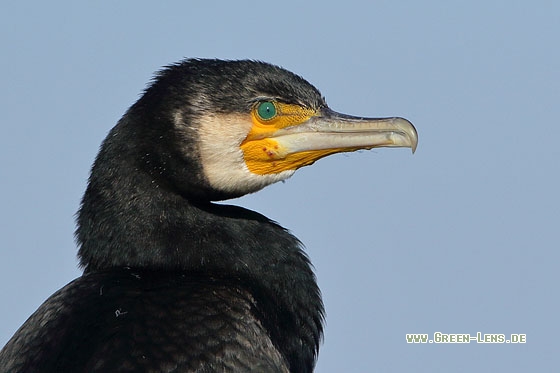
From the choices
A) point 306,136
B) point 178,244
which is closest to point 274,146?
point 306,136

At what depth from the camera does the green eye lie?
8312mm

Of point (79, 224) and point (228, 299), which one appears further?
point (79, 224)

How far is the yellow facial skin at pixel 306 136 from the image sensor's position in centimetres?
830

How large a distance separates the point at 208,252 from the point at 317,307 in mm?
779

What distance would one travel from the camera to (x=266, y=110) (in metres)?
8.34

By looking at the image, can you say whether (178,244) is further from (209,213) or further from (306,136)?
(306,136)

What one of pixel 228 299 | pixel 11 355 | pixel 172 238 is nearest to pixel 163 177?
pixel 172 238

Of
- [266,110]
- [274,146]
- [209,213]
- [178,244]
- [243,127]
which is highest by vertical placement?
[266,110]

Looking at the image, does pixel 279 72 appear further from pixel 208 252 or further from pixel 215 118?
pixel 208 252

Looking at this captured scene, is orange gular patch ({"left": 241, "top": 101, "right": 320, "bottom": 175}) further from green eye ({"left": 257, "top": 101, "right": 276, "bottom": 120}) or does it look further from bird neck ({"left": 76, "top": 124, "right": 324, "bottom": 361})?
bird neck ({"left": 76, "top": 124, "right": 324, "bottom": 361})

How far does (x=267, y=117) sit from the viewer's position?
27.4 ft

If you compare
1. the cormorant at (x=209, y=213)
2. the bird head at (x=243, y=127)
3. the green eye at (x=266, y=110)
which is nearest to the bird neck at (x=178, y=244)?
the cormorant at (x=209, y=213)

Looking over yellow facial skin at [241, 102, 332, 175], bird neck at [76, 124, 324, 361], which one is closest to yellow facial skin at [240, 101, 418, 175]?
yellow facial skin at [241, 102, 332, 175]

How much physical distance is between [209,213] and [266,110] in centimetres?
77
